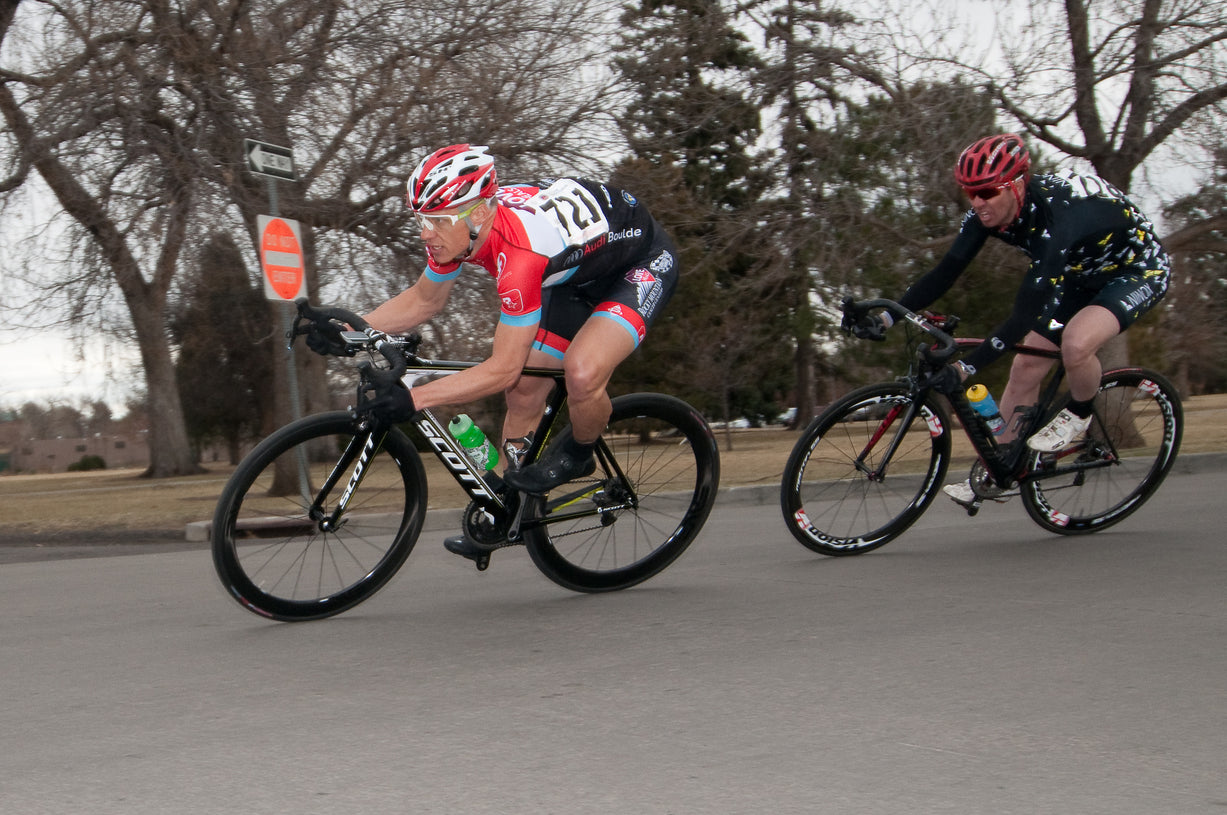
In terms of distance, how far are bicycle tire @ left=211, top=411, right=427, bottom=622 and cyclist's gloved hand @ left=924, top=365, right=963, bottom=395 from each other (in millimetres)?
2601

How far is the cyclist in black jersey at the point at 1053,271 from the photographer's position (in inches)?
239

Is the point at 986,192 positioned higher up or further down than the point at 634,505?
higher up

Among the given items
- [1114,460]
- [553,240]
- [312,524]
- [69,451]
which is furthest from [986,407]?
[69,451]

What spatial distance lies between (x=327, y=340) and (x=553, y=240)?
3.07 ft

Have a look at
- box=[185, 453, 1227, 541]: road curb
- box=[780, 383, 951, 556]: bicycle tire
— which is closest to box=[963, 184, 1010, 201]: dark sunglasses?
box=[780, 383, 951, 556]: bicycle tire

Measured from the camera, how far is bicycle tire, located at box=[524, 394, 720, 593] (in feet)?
17.7

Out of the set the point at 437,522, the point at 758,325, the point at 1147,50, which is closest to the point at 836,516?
the point at 437,522

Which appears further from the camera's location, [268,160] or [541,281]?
[268,160]

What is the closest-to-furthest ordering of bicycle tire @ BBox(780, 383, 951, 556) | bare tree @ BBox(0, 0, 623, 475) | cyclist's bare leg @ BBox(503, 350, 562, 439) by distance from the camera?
cyclist's bare leg @ BBox(503, 350, 562, 439)
bicycle tire @ BBox(780, 383, 951, 556)
bare tree @ BBox(0, 0, 623, 475)

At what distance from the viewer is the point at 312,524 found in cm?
481

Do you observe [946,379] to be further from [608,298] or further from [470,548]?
[470,548]

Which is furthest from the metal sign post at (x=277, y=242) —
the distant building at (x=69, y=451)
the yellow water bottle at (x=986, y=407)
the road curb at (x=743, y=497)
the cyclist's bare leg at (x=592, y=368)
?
the distant building at (x=69, y=451)

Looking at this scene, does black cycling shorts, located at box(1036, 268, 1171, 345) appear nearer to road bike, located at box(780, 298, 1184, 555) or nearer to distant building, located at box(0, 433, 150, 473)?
road bike, located at box(780, 298, 1184, 555)

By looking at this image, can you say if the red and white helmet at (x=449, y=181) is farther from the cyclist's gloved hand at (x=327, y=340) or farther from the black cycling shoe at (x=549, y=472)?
the black cycling shoe at (x=549, y=472)
